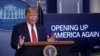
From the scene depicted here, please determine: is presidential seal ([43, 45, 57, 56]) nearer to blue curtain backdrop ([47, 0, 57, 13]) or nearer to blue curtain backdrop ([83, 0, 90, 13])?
blue curtain backdrop ([47, 0, 57, 13])

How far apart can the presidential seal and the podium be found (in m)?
0.03

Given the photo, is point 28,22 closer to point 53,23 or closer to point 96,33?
point 53,23

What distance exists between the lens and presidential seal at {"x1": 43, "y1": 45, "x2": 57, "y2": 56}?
3174mm

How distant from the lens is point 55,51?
126 inches

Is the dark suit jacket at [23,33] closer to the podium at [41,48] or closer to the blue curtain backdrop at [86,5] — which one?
the podium at [41,48]

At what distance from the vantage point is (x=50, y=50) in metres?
3.19

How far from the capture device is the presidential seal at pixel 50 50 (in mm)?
3174

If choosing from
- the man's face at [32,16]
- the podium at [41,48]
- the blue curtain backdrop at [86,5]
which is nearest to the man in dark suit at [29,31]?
the man's face at [32,16]

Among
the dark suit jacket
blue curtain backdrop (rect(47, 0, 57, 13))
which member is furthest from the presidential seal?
blue curtain backdrop (rect(47, 0, 57, 13))

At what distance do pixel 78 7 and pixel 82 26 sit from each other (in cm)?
54

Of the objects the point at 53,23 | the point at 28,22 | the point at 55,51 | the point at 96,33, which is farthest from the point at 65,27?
the point at 55,51

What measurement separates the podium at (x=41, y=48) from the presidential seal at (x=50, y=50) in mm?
27

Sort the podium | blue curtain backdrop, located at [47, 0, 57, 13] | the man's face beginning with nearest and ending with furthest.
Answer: the podium → the man's face → blue curtain backdrop, located at [47, 0, 57, 13]

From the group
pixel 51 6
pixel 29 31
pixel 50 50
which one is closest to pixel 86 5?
pixel 51 6
